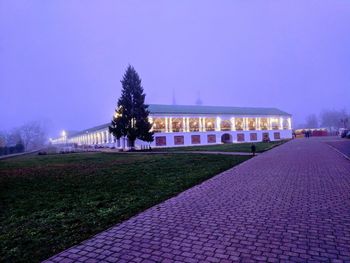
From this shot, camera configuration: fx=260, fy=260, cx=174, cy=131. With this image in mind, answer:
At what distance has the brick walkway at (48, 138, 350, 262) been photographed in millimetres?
4137

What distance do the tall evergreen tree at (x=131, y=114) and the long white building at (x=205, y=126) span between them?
28.5ft

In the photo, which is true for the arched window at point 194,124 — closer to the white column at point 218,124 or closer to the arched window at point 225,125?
the white column at point 218,124

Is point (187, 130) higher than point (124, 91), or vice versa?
point (124, 91)

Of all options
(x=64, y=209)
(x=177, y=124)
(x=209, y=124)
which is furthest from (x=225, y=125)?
(x=64, y=209)

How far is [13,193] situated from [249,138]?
5936 cm

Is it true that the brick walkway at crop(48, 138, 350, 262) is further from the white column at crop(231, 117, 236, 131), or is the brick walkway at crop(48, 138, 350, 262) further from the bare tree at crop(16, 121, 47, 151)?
the bare tree at crop(16, 121, 47, 151)

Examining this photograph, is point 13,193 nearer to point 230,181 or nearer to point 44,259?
point 44,259

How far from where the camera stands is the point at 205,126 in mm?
58969

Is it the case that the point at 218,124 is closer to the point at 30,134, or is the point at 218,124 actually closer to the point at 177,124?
the point at 177,124

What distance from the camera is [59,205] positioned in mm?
7648

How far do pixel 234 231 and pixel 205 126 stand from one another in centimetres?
5433

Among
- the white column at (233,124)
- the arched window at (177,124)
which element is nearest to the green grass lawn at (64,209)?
the arched window at (177,124)

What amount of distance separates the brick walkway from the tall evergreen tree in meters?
31.5

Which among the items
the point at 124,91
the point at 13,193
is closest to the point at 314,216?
the point at 13,193
